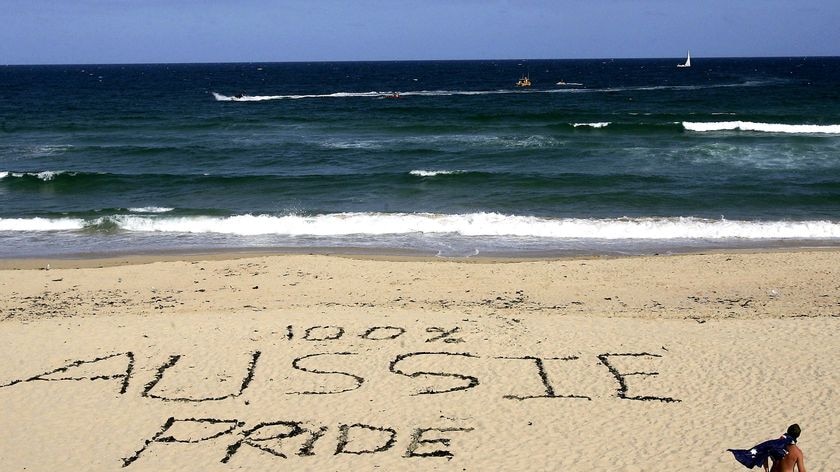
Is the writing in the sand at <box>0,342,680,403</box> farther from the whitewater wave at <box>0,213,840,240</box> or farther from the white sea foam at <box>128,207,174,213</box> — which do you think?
the white sea foam at <box>128,207,174,213</box>

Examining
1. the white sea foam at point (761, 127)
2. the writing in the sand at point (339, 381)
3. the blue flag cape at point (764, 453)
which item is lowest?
the writing in the sand at point (339, 381)

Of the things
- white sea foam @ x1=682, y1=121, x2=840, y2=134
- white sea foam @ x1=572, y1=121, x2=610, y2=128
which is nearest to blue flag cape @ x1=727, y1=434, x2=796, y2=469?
white sea foam @ x1=572, y1=121, x2=610, y2=128

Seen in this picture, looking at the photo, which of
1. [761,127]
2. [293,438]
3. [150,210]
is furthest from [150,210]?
[761,127]

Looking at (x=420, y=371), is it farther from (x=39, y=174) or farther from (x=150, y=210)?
(x=39, y=174)

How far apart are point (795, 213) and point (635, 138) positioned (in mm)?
13017

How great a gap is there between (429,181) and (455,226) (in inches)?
211

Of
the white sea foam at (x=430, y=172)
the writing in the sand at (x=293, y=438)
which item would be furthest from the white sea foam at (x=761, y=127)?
the writing in the sand at (x=293, y=438)

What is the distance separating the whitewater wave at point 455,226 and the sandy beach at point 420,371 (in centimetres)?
388

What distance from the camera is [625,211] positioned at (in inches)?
794

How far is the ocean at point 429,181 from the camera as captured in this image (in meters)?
18.2

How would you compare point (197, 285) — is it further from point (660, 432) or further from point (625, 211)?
point (625, 211)

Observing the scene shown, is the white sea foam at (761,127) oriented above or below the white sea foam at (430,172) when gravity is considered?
above

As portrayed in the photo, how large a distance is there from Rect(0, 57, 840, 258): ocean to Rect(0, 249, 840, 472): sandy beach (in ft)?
12.3

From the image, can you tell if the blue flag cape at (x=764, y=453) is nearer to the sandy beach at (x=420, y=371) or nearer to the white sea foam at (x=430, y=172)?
the sandy beach at (x=420, y=371)
